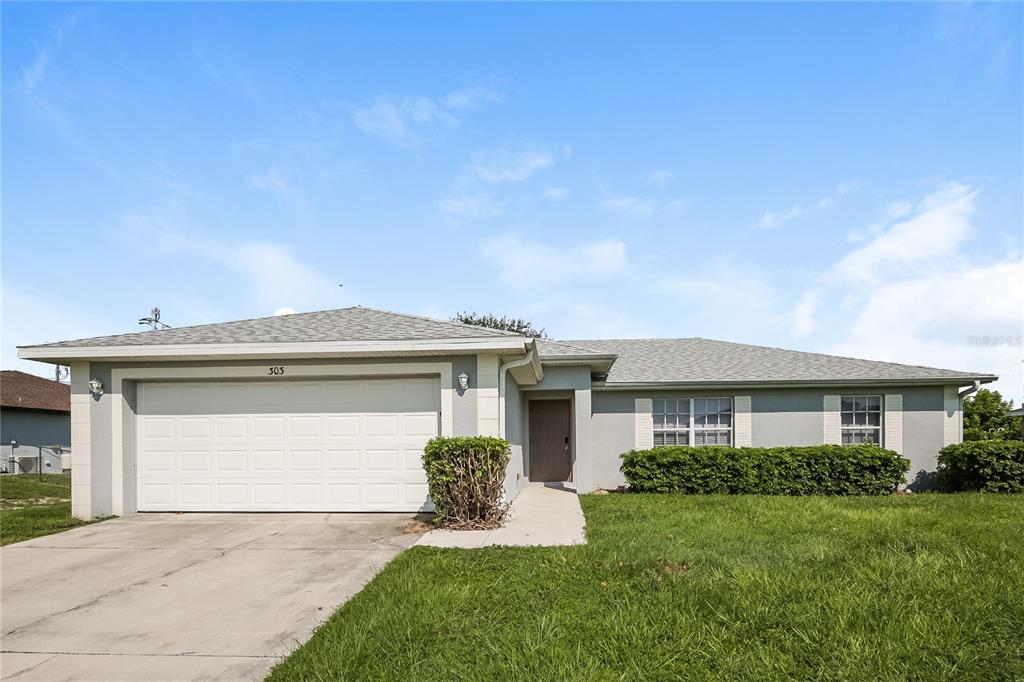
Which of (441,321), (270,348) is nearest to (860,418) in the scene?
(441,321)

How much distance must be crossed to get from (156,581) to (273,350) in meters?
3.98

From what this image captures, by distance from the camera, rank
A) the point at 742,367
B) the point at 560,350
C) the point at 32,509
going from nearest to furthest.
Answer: the point at 32,509, the point at 560,350, the point at 742,367

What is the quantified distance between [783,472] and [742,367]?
319 centimetres

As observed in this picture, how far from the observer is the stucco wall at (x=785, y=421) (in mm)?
13938

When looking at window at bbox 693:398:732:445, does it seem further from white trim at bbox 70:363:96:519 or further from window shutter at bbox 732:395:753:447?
white trim at bbox 70:363:96:519

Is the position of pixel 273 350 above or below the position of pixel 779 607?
above

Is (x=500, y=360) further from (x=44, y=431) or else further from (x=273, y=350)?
(x=44, y=431)

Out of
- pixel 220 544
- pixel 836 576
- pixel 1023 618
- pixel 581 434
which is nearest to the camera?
pixel 1023 618

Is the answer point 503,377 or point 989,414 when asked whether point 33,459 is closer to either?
point 503,377

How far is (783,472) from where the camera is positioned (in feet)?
41.0

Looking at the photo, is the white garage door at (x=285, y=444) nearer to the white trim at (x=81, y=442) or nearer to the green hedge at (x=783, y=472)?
the white trim at (x=81, y=442)

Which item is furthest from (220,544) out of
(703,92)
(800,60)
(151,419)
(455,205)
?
(800,60)

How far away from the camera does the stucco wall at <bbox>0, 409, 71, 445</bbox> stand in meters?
24.2

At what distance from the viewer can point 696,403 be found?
14398 millimetres
